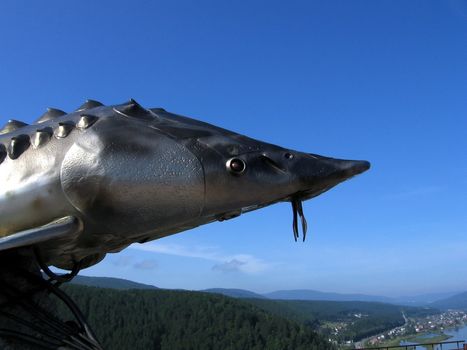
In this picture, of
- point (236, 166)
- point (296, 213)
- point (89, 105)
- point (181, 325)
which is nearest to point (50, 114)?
point (89, 105)

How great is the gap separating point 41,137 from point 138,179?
109 centimetres

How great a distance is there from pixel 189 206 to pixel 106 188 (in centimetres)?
68

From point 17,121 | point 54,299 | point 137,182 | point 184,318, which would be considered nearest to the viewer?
point 137,182

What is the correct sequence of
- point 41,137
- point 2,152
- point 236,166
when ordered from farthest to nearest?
point 2,152
point 41,137
point 236,166

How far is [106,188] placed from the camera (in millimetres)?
3871

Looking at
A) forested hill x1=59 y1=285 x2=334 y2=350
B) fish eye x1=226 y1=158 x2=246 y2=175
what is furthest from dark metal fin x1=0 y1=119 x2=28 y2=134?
forested hill x1=59 y1=285 x2=334 y2=350

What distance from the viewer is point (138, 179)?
384 centimetres

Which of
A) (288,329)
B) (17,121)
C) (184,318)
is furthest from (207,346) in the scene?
(17,121)

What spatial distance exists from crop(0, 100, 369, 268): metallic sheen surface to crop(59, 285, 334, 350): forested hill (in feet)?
233

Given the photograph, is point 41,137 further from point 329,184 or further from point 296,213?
point 329,184

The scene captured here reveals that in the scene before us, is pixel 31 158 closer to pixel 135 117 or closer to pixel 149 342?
pixel 135 117

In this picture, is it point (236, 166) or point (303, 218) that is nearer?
point (236, 166)

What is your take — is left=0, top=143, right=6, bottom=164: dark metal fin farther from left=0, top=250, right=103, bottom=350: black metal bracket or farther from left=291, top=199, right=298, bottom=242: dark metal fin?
left=291, top=199, right=298, bottom=242: dark metal fin

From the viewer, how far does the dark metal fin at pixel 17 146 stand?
429 centimetres
